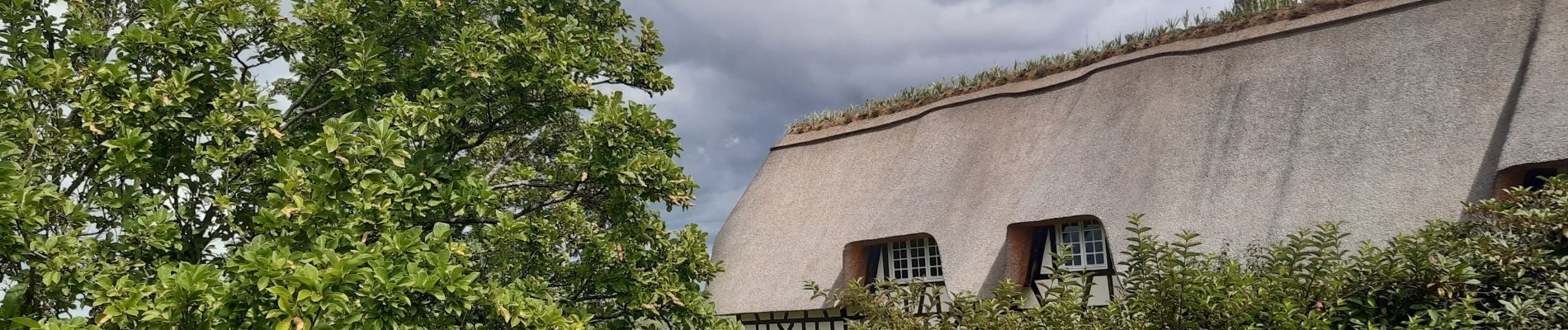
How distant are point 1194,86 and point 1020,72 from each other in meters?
3.30

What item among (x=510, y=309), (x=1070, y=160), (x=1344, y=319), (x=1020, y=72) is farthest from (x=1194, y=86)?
(x=510, y=309)

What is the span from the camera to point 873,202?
14641 mm

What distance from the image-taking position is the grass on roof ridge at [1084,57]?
12.7 meters

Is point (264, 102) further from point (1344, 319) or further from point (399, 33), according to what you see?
point (1344, 319)

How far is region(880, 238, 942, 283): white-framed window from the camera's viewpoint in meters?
14.1

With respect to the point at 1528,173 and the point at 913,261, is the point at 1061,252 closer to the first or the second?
the point at 913,261

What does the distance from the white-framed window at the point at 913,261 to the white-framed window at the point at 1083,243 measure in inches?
69.0

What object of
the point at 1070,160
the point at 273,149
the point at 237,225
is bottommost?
the point at 237,225

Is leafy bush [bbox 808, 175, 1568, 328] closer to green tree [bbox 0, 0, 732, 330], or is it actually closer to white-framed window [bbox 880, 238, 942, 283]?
green tree [bbox 0, 0, 732, 330]

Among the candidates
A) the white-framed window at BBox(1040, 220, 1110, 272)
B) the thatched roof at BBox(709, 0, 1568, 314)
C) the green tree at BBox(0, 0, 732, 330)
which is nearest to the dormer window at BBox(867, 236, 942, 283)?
the thatched roof at BBox(709, 0, 1568, 314)

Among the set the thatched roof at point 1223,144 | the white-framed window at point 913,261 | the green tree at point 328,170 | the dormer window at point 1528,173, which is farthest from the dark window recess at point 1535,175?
the green tree at point 328,170

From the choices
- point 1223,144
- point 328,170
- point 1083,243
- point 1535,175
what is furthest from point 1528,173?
A: point 328,170

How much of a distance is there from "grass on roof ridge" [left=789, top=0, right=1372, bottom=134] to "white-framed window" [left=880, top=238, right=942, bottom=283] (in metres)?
3.01

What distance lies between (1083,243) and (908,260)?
2837 millimetres
